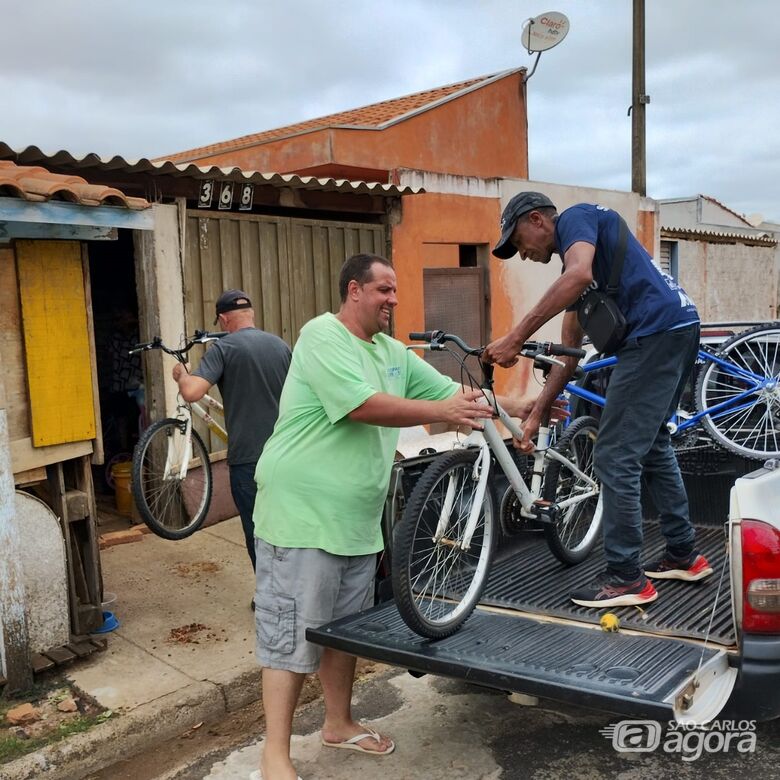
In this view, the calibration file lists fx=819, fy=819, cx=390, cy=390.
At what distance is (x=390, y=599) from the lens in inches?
146

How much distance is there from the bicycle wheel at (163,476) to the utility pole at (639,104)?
1170 centimetres

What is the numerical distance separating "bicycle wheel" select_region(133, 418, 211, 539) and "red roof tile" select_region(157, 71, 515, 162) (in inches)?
296

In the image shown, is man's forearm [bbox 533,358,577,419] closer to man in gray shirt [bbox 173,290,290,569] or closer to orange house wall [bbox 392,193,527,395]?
man in gray shirt [bbox 173,290,290,569]

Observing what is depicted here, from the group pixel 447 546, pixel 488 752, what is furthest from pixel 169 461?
pixel 488 752

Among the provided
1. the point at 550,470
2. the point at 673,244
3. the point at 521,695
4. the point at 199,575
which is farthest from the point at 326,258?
the point at 673,244

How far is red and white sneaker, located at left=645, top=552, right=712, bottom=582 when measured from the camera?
3861mm

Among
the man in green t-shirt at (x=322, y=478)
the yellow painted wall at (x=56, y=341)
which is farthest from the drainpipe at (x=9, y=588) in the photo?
the man in green t-shirt at (x=322, y=478)

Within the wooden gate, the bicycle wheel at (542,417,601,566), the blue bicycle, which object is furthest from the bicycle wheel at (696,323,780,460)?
the wooden gate

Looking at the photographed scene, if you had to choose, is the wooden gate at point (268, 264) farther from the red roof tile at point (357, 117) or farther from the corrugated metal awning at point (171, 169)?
the red roof tile at point (357, 117)

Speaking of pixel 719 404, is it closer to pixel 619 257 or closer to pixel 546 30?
pixel 619 257

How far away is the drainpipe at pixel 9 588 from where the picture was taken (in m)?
3.84

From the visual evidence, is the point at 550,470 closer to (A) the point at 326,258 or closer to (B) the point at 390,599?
(B) the point at 390,599

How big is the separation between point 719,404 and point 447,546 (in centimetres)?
308

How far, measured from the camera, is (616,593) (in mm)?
3584
